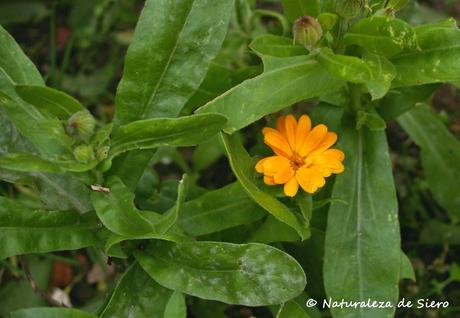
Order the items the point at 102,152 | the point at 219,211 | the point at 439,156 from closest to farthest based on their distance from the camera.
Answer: the point at 102,152 < the point at 219,211 < the point at 439,156

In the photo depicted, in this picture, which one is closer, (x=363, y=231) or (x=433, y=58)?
(x=433, y=58)

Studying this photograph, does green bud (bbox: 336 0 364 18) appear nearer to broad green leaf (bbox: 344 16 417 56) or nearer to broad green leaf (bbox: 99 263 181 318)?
broad green leaf (bbox: 344 16 417 56)

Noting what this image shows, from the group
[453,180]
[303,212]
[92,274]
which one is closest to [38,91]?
[303,212]

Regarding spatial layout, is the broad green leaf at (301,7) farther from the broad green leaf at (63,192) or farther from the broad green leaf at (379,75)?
the broad green leaf at (63,192)

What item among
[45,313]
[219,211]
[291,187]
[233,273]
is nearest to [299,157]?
[291,187]

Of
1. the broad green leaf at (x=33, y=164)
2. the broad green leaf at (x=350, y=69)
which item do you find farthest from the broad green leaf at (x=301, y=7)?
the broad green leaf at (x=33, y=164)

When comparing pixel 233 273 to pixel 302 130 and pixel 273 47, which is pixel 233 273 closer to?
pixel 302 130
